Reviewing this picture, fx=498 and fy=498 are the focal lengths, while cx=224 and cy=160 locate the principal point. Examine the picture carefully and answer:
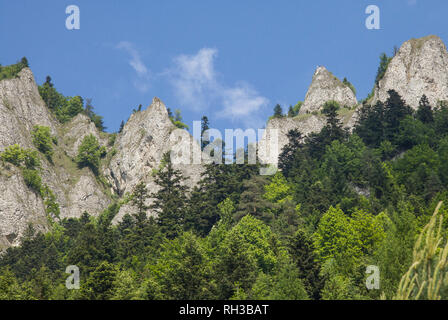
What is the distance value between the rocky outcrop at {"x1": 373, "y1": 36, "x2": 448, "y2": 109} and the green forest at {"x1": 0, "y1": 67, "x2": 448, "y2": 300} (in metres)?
8.35

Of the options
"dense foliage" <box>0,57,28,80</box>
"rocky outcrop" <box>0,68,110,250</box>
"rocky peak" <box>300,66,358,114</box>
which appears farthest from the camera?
"rocky peak" <box>300,66,358,114</box>

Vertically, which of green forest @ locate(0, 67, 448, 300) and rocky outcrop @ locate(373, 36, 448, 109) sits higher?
rocky outcrop @ locate(373, 36, 448, 109)

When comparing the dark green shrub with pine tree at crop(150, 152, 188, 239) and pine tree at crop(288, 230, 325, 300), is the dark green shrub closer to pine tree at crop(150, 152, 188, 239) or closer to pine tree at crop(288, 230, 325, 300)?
pine tree at crop(150, 152, 188, 239)

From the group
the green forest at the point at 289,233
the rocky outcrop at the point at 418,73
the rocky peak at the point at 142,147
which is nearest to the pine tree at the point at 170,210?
the green forest at the point at 289,233

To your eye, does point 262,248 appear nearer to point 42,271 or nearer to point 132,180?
point 42,271

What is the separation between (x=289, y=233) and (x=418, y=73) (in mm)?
62222

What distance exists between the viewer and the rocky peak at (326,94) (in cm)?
13200

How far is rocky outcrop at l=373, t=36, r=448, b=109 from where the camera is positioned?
96625 mm

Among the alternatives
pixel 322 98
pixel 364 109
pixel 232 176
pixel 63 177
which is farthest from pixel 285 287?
pixel 322 98

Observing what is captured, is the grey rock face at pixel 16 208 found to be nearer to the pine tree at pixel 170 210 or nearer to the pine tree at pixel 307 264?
the pine tree at pixel 170 210

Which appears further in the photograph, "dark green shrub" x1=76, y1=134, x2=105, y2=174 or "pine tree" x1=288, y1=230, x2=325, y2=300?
"dark green shrub" x1=76, y1=134, x2=105, y2=174

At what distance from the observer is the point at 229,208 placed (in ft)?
205

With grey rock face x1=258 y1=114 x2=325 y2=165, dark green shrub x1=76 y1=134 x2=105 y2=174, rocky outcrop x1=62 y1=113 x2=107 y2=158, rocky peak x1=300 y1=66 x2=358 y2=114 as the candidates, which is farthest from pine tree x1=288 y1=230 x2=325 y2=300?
rocky outcrop x1=62 y1=113 x2=107 y2=158

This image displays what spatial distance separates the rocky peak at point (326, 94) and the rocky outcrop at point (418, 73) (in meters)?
29.2
